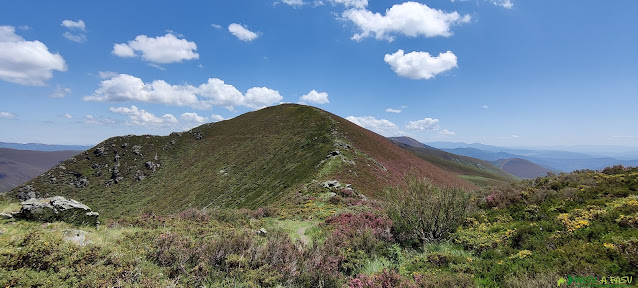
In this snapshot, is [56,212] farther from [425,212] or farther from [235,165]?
[235,165]

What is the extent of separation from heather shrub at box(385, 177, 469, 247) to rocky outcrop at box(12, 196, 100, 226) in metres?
12.8

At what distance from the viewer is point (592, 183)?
12773 mm

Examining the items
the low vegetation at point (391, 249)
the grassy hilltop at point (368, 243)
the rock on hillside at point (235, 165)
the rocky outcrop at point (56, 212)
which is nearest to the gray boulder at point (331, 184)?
the rock on hillside at point (235, 165)

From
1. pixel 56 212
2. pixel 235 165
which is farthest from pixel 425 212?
pixel 235 165

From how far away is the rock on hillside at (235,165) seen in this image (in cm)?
3256

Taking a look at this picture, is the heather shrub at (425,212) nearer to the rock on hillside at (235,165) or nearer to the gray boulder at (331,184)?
the gray boulder at (331,184)

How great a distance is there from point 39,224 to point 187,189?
4527cm

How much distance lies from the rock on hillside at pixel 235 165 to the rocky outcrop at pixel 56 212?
14.0 metres

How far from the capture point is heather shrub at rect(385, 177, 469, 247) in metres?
10.1

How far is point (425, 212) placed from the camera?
10.2m

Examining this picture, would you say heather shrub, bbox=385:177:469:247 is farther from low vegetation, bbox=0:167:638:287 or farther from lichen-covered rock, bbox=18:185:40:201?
lichen-covered rock, bbox=18:185:40:201

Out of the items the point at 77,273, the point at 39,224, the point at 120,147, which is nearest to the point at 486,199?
the point at 77,273

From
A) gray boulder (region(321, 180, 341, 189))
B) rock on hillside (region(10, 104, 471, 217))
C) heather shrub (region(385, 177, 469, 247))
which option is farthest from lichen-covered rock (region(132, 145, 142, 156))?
heather shrub (region(385, 177, 469, 247))

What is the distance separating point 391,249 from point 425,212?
215 centimetres
